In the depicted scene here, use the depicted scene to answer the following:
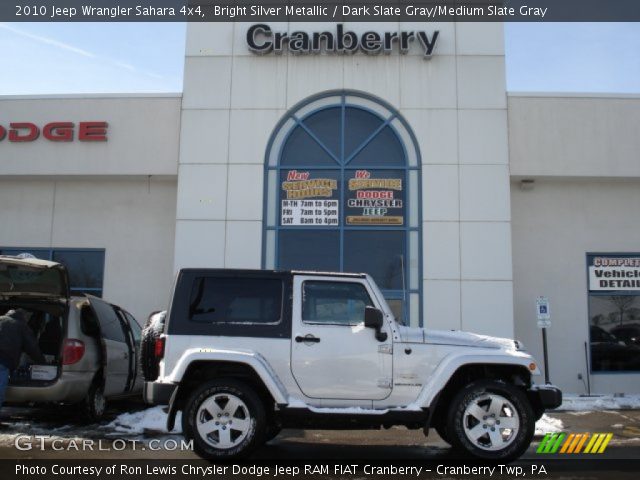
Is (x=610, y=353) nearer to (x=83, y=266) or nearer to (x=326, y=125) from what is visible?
(x=326, y=125)

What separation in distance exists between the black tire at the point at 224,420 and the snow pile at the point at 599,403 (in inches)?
284

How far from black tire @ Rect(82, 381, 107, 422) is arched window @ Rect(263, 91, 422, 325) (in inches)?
198

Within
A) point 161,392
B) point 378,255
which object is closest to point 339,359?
point 161,392

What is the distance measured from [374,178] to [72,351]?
7571 mm

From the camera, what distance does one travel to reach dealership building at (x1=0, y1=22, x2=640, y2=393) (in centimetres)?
1370

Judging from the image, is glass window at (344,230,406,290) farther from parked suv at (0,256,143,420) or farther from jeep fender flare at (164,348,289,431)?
jeep fender flare at (164,348,289,431)

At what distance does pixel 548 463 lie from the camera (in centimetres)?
692

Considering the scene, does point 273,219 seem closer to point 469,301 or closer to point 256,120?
point 256,120

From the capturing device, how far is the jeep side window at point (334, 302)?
22.8 ft

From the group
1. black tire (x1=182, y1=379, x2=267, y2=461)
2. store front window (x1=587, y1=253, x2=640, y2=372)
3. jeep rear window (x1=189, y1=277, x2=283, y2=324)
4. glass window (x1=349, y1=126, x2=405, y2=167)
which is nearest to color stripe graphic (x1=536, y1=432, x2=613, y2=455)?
black tire (x1=182, y1=379, x2=267, y2=461)

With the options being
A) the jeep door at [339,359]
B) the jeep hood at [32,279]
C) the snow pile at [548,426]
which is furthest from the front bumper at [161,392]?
the snow pile at [548,426]

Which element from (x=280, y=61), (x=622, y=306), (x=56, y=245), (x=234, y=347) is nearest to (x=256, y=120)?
(x=280, y=61)

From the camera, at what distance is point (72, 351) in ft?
28.8
